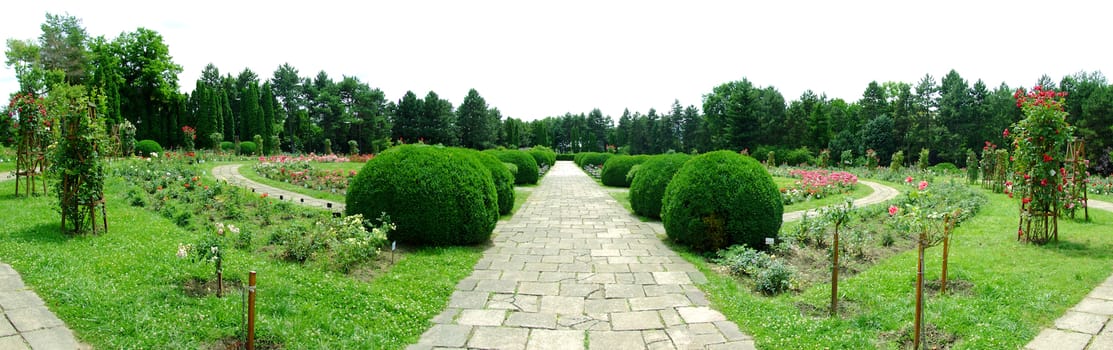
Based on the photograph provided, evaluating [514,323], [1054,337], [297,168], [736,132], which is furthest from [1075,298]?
[736,132]

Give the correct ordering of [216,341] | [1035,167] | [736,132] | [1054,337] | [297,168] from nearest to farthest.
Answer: [216,341] < [1054,337] < [1035,167] < [297,168] < [736,132]

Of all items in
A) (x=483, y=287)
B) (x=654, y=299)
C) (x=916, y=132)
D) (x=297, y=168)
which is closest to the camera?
(x=654, y=299)

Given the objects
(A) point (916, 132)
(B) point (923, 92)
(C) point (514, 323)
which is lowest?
(C) point (514, 323)

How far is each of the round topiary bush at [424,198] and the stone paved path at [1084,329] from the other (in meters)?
5.14

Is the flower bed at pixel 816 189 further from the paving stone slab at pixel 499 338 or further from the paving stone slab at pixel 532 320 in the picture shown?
the paving stone slab at pixel 499 338

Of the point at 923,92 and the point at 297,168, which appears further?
the point at 923,92

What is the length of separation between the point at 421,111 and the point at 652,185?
39792 mm

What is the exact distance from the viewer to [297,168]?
48.3 ft

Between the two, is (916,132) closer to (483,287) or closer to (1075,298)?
(1075,298)

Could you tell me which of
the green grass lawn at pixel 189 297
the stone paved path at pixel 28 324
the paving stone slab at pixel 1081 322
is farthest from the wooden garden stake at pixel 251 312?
the paving stone slab at pixel 1081 322

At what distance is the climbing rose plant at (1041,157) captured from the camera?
5531 millimetres

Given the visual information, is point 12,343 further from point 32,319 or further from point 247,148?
point 247,148

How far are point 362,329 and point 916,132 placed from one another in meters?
40.2

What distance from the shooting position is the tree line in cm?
2945
